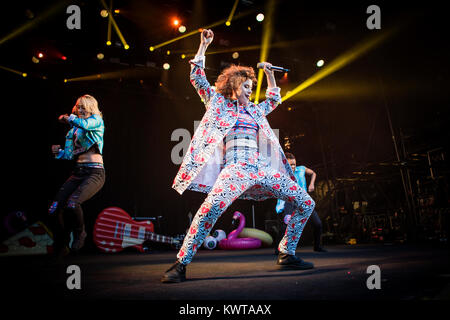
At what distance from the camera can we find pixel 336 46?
8.13m

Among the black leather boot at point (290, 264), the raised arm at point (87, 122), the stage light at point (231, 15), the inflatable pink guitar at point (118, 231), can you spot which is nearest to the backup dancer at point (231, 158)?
the black leather boot at point (290, 264)

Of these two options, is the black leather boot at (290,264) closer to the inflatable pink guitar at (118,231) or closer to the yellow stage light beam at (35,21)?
the inflatable pink guitar at (118,231)

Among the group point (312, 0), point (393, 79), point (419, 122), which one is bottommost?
point (419, 122)

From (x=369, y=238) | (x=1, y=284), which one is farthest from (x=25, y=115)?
(x=369, y=238)

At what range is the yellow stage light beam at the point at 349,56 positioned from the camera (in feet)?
25.7

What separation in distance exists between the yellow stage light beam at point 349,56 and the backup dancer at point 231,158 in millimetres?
6324

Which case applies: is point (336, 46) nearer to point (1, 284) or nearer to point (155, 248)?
point (155, 248)

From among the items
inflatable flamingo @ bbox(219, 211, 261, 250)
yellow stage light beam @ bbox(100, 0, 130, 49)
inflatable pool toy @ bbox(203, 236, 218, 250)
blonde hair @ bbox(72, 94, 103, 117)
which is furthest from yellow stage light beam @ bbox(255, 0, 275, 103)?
blonde hair @ bbox(72, 94, 103, 117)

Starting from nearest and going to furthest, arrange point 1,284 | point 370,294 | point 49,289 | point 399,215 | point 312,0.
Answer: point 370,294
point 49,289
point 1,284
point 312,0
point 399,215

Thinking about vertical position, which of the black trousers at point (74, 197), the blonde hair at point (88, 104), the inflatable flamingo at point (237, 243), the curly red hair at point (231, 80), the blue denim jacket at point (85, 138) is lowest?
the inflatable flamingo at point (237, 243)

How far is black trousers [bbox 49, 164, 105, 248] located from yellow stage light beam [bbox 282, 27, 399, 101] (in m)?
6.86

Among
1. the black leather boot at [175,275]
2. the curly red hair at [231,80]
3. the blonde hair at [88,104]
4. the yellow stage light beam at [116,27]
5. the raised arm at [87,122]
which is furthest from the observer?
the yellow stage light beam at [116,27]

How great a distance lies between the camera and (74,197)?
11.6ft
